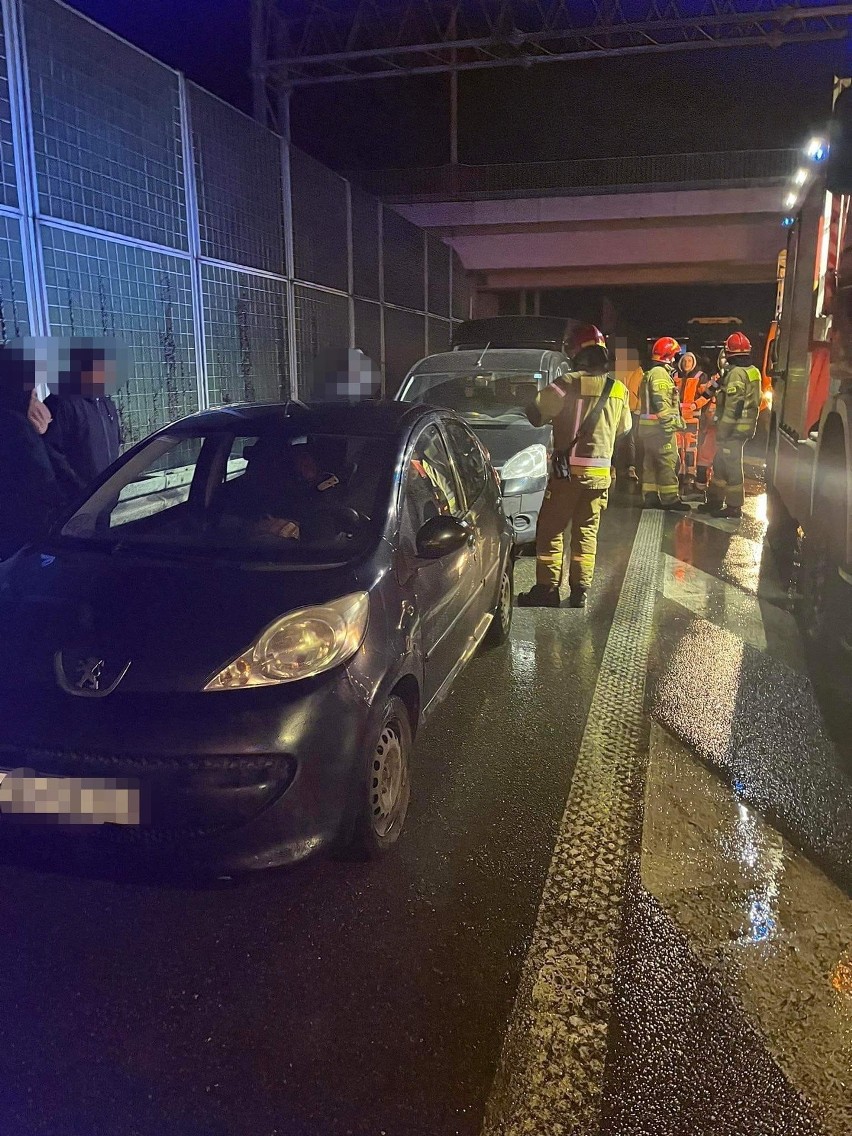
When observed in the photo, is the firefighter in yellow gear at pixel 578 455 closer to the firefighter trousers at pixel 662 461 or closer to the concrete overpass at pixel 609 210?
the firefighter trousers at pixel 662 461

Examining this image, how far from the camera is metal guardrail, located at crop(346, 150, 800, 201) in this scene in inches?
613

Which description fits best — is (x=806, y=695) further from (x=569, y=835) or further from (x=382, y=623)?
(x=382, y=623)

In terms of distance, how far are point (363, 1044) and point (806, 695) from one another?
3221 millimetres

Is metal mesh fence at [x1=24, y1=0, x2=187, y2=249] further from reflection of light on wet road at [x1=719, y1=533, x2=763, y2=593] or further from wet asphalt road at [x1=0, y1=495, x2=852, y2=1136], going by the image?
reflection of light on wet road at [x1=719, y1=533, x2=763, y2=593]

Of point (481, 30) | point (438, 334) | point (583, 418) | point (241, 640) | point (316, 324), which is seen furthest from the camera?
point (438, 334)

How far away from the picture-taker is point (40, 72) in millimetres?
5898

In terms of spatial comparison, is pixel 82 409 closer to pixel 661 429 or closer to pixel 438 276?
pixel 661 429

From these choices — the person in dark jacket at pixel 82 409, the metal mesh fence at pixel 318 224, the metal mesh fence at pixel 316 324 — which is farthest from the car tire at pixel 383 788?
the metal mesh fence at pixel 318 224

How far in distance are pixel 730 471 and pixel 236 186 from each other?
19.7 ft

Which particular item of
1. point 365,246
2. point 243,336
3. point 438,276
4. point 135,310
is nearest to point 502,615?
point 135,310

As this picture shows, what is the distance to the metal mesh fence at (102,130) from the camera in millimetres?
5961

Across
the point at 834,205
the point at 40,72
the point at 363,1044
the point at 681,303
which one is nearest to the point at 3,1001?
the point at 363,1044

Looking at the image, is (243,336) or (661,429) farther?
(661,429)

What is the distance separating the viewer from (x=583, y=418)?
5844mm
